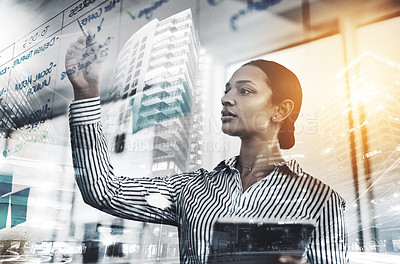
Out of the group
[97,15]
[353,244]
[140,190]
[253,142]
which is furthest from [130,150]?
[353,244]

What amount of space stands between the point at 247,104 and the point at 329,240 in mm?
496

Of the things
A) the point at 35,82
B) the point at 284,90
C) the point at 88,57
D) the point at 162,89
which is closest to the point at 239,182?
the point at 284,90

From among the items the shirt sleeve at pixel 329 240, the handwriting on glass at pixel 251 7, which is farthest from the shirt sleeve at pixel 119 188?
the handwriting on glass at pixel 251 7

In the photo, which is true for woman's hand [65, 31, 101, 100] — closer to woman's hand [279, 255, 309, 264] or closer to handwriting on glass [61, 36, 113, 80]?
handwriting on glass [61, 36, 113, 80]

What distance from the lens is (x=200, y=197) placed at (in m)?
1.04

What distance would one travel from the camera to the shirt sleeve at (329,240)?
875mm

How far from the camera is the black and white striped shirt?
3.04 feet

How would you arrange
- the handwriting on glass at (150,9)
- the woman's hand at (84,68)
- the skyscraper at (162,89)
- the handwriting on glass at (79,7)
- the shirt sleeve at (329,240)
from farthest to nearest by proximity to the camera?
the handwriting on glass at (79,7), the handwriting on glass at (150,9), the woman's hand at (84,68), the skyscraper at (162,89), the shirt sleeve at (329,240)

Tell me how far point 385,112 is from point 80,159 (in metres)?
1.07

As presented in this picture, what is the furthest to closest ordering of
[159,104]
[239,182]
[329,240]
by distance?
[159,104], [239,182], [329,240]

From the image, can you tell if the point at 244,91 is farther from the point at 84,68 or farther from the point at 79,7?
the point at 79,7

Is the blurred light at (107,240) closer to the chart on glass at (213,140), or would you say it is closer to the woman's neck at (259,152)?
the chart on glass at (213,140)

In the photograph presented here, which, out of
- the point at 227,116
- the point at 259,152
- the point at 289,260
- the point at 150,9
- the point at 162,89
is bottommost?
the point at 289,260

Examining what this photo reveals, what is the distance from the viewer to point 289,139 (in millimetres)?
1032
